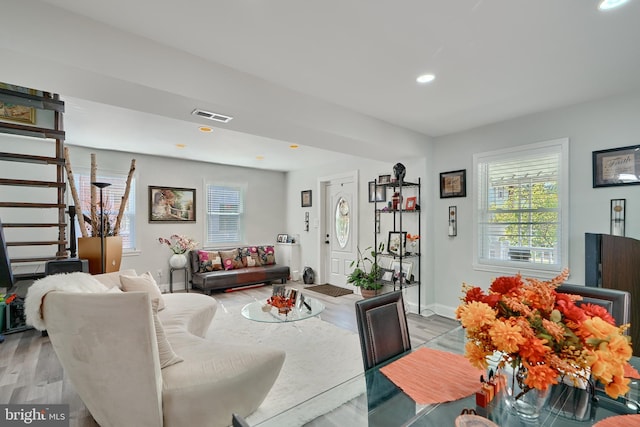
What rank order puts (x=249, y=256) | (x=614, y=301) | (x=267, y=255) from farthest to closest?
(x=267, y=255) → (x=249, y=256) → (x=614, y=301)

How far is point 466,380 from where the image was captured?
1.32 m

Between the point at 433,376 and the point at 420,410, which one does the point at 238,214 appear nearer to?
the point at 433,376

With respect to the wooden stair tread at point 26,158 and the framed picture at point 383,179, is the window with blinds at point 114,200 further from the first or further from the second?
the framed picture at point 383,179

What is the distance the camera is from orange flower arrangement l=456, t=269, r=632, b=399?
0.89 metres

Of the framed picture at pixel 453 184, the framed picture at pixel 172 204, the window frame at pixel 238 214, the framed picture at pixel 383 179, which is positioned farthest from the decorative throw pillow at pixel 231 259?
the framed picture at pixel 453 184

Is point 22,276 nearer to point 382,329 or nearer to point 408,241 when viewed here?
point 382,329

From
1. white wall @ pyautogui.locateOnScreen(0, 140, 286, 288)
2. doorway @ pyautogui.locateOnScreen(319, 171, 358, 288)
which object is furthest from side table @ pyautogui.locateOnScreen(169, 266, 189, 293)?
doorway @ pyautogui.locateOnScreen(319, 171, 358, 288)

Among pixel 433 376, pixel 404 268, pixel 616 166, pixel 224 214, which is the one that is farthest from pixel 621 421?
pixel 224 214

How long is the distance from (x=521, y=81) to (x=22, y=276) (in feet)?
16.7

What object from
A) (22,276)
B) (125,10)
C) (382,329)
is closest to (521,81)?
(382,329)

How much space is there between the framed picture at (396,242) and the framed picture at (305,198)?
7.73 feet

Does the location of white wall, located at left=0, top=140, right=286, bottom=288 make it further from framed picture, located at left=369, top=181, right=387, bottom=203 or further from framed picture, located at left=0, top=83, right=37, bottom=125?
framed picture, located at left=369, top=181, right=387, bottom=203

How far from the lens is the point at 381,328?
5.34ft

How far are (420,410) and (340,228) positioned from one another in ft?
15.9
